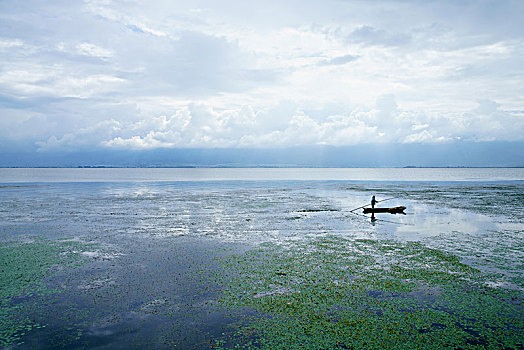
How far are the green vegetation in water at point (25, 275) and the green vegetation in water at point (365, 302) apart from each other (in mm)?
6223

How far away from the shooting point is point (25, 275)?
52.0 ft

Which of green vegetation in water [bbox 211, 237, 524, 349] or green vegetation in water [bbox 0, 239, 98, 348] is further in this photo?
green vegetation in water [bbox 0, 239, 98, 348]

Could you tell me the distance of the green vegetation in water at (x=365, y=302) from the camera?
33.4ft

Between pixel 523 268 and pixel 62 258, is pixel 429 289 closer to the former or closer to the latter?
pixel 523 268

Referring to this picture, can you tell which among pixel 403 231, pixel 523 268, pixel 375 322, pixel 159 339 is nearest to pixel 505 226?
pixel 403 231

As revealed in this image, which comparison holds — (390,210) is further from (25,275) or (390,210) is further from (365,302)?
(25,275)

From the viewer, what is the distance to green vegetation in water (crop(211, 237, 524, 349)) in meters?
10.2

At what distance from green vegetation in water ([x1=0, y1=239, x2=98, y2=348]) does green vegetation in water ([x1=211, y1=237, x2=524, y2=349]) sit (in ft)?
20.4

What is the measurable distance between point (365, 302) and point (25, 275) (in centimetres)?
1425

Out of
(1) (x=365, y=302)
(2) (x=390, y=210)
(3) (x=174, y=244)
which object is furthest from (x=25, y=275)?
(2) (x=390, y=210)

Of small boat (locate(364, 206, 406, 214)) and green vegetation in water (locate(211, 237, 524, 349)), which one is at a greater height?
small boat (locate(364, 206, 406, 214))

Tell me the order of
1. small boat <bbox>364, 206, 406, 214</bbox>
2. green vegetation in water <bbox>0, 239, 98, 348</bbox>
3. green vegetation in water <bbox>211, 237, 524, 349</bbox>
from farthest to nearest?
small boat <bbox>364, 206, 406, 214</bbox>
green vegetation in water <bbox>0, 239, 98, 348</bbox>
green vegetation in water <bbox>211, 237, 524, 349</bbox>

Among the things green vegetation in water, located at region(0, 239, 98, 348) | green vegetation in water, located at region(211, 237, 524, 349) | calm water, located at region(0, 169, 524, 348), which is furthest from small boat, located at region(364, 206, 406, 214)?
green vegetation in water, located at region(0, 239, 98, 348)

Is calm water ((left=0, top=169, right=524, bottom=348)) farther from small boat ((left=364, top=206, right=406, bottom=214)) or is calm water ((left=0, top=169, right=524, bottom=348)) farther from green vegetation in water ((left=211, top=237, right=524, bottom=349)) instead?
green vegetation in water ((left=211, top=237, right=524, bottom=349))
